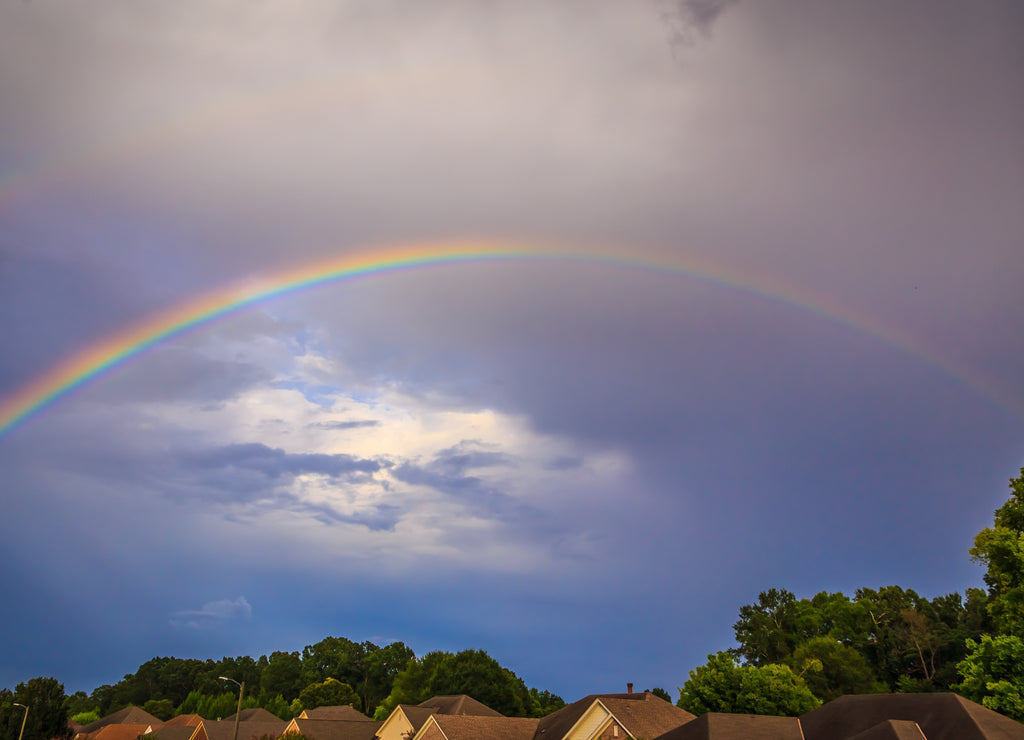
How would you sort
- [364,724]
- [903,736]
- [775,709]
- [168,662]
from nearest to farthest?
[903,736] < [775,709] < [364,724] < [168,662]

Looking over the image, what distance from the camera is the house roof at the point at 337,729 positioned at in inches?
3151

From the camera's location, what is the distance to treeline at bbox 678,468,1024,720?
138 ft

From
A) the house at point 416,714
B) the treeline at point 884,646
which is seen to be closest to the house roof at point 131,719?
the house at point 416,714

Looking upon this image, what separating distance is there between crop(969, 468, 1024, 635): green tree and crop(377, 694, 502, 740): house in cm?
4766

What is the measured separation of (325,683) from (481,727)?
3304 inches

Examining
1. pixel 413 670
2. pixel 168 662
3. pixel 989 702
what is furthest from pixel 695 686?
pixel 168 662

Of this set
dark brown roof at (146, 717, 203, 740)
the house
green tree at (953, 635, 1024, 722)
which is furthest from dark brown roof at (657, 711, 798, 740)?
dark brown roof at (146, 717, 203, 740)

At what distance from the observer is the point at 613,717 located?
58.4 meters

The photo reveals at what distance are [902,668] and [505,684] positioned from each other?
162 ft

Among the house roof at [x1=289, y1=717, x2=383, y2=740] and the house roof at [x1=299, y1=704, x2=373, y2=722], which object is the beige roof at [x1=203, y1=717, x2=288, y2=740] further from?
the house roof at [x1=289, y1=717, x2=383, y2=740]

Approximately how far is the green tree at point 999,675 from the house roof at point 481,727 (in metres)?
39.4

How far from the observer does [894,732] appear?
1270 inches

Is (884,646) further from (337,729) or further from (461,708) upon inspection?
(337,729)

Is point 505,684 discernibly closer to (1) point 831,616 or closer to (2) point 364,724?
(2) point 364,724
